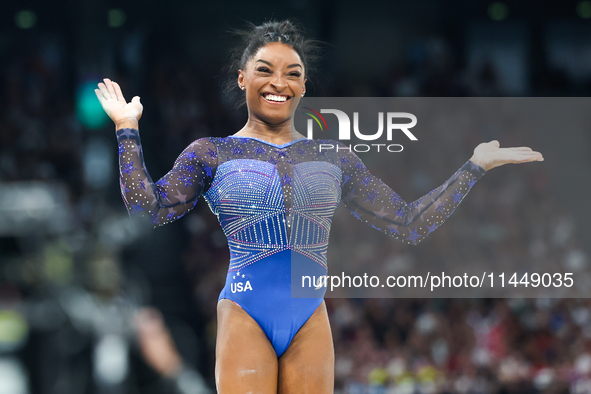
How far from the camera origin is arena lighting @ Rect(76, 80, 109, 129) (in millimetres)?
4352

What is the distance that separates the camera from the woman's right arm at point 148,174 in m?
1.83

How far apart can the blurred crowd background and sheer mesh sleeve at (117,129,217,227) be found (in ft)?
7.11

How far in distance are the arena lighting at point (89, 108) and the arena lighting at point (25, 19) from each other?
59cm

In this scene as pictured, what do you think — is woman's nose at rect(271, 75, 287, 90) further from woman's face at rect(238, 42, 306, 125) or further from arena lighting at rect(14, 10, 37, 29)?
arena lighting at rect(14, 10, 37, 29)

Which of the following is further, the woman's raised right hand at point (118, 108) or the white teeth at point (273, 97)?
the white teeth at point (273, 97)

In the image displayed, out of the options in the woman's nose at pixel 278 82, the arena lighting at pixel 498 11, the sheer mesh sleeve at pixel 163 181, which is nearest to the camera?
the sheer mesh sleeve at pixel 163 181

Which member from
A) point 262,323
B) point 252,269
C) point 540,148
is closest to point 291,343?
point 262,323

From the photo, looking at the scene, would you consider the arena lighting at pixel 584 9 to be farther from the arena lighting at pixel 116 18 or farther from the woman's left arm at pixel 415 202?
the arena lighting at pixel 116 18

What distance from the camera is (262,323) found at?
1.90m

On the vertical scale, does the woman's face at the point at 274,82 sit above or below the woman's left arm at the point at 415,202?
above

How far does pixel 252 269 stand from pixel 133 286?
252 cm

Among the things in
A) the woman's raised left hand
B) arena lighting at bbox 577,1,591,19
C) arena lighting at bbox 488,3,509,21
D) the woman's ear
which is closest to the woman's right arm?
the woman's ear

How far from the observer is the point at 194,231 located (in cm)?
449

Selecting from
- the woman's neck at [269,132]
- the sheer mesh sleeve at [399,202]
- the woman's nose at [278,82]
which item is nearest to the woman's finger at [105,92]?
the woman's neck at [269,132]
